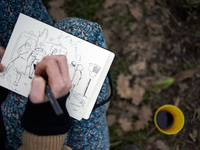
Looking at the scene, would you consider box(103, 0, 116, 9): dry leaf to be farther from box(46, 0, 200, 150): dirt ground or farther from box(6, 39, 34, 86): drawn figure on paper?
box(6, 39, 34, 86): drawn figure on paper

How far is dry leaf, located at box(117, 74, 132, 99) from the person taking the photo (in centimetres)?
199

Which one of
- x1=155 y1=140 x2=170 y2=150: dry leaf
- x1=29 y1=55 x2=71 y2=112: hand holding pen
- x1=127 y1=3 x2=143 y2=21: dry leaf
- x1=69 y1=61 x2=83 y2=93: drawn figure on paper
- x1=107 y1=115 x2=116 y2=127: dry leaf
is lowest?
x1=155 y1=140 x2=170 y2=150: dry leaf

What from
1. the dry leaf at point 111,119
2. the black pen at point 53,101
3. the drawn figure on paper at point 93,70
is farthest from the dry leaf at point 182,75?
the black pen at point 53,101

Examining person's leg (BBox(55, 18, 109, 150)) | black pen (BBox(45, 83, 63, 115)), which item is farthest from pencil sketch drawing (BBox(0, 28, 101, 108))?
black pen (BBox(45, 83, 63, 115))

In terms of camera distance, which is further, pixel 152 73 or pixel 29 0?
pixel 152 73

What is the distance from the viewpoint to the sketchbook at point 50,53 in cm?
118

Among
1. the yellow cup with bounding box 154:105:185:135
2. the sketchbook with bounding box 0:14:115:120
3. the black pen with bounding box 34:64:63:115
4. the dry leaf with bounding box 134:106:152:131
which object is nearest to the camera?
the black pen with bounding box 34:64:63:115

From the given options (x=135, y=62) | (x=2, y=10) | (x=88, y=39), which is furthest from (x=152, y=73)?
(x=2, y=10)

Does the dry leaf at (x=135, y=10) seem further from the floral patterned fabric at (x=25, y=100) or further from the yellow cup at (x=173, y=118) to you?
the yellow cup at (x=173, y=118)

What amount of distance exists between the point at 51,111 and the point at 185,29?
1935mm

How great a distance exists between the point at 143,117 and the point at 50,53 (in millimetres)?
1362

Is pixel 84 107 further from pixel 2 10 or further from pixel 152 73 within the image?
pixel 152 73

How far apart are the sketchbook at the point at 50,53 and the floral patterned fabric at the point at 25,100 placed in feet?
0.35

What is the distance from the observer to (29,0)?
123 centimetres
